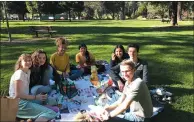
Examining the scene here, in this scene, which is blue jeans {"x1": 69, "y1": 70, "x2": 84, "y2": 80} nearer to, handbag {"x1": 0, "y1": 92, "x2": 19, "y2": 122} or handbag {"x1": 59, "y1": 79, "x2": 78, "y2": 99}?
handbag {"x1": 59, "y1": 79, "x2": 78, "y2": 99}

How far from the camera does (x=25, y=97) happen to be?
14.6 ft

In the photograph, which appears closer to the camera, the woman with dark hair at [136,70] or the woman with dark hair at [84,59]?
the woman with dark hair at [136,70]

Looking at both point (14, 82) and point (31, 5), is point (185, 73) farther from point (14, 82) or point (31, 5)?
point (31, 5)

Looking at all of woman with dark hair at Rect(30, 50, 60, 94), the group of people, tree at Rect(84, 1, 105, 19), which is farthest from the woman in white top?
tree at Rect(84, 1, 105, 19)

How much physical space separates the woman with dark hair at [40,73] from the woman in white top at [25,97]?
59cm

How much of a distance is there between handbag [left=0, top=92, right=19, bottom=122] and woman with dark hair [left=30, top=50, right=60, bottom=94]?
1.32m

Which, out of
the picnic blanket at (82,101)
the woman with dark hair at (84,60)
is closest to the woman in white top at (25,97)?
the picnic blanket at (82,101)

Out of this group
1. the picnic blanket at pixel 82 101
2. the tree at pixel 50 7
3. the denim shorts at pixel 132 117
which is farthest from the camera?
the tree at pixel 50 7

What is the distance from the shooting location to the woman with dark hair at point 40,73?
527cm

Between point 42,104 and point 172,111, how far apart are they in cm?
241

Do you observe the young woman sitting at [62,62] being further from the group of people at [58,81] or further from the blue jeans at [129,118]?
the blue jeans at [129,118]

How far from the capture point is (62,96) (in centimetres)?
532

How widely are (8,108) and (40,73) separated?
1.77m

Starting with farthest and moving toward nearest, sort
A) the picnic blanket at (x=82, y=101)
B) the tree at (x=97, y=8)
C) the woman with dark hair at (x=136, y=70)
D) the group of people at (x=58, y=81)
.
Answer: the tree at (x=97, y=8) < the woman with dark hair at (x=136, y=70) < the picnic blanket at (x=82, y=101) < the group of people at (x=58, y=81)
